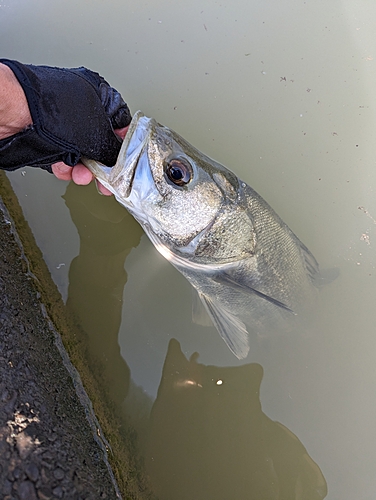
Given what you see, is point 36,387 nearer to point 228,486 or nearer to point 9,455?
point 9,455

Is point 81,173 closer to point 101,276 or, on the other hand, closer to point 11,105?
point 11,105

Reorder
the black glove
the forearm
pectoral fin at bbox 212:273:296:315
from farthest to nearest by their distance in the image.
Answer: pectoral fin at bbox 212:273:296:315 < the black glove < the forearm

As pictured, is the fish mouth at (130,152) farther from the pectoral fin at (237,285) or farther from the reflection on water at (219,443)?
the reflection on water at (219,443)

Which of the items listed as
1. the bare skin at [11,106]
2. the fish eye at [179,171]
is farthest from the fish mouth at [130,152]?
the bare skin at [11,106]

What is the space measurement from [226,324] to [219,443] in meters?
0.88

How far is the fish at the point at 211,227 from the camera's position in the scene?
4.91 feet

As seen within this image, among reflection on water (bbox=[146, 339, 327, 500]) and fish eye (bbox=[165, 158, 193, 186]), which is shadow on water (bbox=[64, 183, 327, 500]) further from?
fish eye (bbox=[165, 158, 193, 186])

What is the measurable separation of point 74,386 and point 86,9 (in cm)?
289

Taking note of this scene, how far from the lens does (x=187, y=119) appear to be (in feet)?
8.98

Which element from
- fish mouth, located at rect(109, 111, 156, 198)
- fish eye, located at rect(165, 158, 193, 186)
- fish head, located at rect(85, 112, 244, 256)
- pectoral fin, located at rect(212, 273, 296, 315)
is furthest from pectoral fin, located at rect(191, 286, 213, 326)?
fish mouth, located at rect(109, 111, 156, 198)

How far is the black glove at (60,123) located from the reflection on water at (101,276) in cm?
109

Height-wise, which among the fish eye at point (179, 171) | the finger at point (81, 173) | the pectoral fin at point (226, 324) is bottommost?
the pectoral fin at point (226, 324)

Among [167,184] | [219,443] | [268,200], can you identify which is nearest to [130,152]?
[167,184]

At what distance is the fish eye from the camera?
5.02 feet
